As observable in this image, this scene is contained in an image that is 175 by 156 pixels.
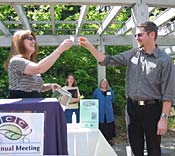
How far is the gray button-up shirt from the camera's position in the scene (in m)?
3.10

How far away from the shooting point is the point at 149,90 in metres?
3.17

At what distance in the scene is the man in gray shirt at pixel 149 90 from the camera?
3104mm

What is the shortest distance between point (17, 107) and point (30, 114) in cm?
9

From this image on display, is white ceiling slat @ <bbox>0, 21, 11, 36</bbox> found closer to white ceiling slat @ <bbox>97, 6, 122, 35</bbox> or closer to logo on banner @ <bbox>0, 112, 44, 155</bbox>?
white ceiling slat @ <bbox>97, 6, 122, 35</bbox>

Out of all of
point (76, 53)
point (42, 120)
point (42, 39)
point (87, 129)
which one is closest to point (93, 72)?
point (76, 53)

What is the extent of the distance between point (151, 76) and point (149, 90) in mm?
116

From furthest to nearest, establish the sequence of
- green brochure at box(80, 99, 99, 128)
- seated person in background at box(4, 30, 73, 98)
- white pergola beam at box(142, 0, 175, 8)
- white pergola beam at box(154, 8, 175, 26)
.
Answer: white pergola beam at box(154, 8, 175, 26) < white pergola beam at box(142, 0, 175, 8) < green brochure at box(80, 99, 99, 128) < seated person in background at box(4, 30, 73, 98)

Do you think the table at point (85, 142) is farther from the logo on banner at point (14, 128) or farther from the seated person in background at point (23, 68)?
the logo on banner at point (14, 128)

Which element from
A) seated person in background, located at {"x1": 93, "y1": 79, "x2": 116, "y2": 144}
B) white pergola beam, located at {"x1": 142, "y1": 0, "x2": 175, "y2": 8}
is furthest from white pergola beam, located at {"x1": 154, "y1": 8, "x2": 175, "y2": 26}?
white pergola beam, located at {"x1": 142, "y1": 0, "x2": 175, "y2": 8}

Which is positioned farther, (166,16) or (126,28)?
(126,28)

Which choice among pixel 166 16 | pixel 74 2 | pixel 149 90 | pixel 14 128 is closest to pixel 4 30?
pixel 166 16

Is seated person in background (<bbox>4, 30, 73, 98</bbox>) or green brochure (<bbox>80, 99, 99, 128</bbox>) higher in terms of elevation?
seated person in background (<bbox>4, 30, 73, 98</bbox>)

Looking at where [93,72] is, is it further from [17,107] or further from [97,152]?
[17,107]

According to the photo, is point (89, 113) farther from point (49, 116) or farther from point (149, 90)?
point (49, 116)
